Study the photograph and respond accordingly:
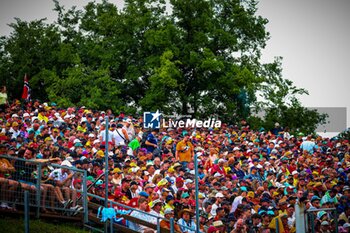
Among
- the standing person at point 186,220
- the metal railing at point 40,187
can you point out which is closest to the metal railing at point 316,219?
the standing person at point 186,220

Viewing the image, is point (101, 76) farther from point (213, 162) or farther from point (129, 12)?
point (213, 162)

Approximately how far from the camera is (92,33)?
5191 cm

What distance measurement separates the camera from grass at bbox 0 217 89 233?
14.0 m

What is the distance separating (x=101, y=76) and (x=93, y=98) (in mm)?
2684

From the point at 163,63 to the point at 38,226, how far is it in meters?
31.2

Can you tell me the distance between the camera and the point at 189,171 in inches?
822

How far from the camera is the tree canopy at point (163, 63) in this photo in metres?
45.8

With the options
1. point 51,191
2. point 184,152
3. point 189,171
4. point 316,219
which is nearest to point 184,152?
point 184,152

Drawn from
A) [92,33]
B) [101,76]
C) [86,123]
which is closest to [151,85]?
[101,76]

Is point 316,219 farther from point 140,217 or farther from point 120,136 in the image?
point 120,136

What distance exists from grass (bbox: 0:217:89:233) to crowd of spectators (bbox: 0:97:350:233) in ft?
1.27

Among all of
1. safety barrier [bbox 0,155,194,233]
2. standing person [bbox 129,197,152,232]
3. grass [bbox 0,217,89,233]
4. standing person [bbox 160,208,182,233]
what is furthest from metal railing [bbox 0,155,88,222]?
standing person [bbox 160,208,182,233]

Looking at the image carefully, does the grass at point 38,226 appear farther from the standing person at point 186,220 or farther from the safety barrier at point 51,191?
the standing person at point 186,220

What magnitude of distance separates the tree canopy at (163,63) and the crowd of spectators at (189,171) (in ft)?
54.0
